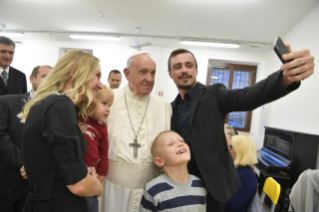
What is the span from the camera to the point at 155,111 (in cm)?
193

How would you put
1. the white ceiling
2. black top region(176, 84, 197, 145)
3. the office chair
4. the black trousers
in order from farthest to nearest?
the white ceiling < the office chair < black top region(176, 84, 197, 145) < the black trousers

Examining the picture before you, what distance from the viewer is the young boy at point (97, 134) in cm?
145

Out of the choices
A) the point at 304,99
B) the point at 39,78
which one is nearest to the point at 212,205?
the point at 39,78

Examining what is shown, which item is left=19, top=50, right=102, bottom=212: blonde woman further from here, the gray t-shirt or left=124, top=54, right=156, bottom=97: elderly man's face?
left=124, top=54, right=156, bottom=97: elderly man's face


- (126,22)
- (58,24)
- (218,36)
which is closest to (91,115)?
(126,22)

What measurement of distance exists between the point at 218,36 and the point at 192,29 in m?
1.00

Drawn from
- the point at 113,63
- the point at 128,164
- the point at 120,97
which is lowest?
the point at 128,164

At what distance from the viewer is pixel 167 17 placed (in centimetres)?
545

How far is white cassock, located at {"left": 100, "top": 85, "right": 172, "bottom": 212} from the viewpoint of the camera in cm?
168

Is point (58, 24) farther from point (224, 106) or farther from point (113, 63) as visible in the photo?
point (224, 106)

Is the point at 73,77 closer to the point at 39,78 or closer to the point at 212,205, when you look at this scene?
the point at 212,205

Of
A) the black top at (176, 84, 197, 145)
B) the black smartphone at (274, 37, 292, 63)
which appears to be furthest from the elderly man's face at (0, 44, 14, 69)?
the black smartphone at (274, 37, 292, 63)

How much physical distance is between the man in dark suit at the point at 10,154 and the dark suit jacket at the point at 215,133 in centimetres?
178

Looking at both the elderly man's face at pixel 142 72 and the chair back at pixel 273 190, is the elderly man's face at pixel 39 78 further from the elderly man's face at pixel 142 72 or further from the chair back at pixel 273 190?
the chair back at pixel 273 190
